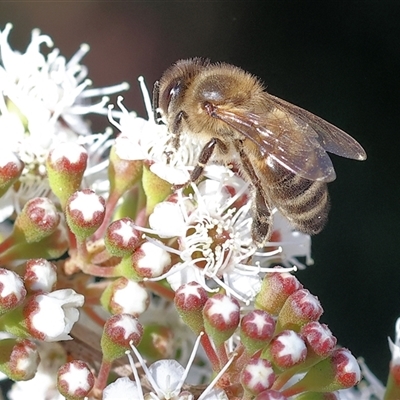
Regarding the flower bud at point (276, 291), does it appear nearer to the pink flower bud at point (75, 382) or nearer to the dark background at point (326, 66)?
the pink flower bud at point (75, 382)

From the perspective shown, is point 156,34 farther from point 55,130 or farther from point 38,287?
point 38,287

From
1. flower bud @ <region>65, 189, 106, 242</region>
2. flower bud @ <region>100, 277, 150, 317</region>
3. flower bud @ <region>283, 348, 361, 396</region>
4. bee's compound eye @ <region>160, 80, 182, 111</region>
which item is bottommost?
flower bud @ <region>100, 277, 150, 317</region>

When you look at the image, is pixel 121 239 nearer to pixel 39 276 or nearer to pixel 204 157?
pixel 39 276

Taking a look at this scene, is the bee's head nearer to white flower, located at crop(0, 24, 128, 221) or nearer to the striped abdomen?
white flower, located at crop(0, 24, 128, 221)

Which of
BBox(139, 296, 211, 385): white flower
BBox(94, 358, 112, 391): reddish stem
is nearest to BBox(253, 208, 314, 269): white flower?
BBox(139, 296, 211, 385): white flower

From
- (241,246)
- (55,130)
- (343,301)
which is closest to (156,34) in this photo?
(343,301)

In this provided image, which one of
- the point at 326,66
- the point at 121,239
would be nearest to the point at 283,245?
the point at 121,239
